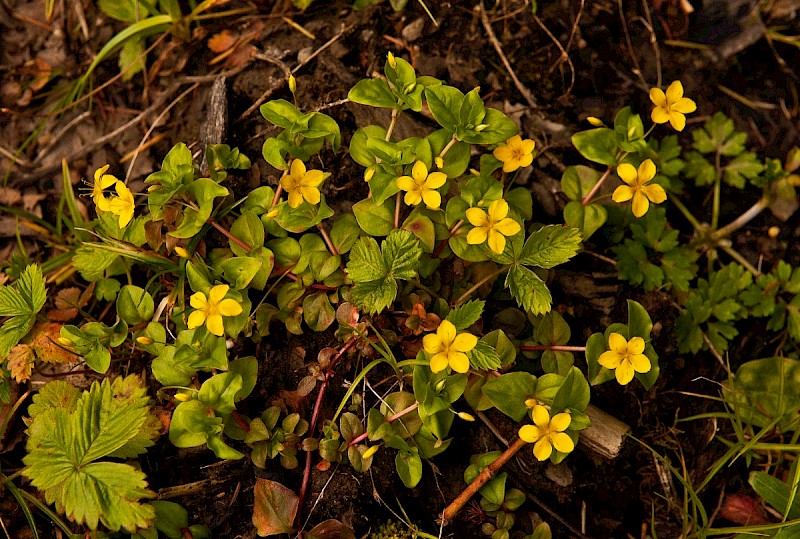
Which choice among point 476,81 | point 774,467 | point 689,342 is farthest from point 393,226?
point 774,467

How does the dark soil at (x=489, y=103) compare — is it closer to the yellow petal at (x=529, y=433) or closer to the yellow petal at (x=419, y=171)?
the yellow petal at (x=529, y=433)

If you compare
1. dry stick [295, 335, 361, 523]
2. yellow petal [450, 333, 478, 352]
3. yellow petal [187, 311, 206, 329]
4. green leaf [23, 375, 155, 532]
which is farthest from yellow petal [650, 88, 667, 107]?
green leaf [23, 375, 155, 532]

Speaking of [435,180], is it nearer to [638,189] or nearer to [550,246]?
[550,246]

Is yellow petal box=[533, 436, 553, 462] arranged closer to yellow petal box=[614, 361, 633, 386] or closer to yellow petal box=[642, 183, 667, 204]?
yellow petal box=[614, 361, 633, 386]

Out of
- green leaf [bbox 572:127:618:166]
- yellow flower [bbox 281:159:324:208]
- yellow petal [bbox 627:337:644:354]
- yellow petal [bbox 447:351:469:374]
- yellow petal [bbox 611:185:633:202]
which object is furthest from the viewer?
green leaf [bbox 572:127:618:166]

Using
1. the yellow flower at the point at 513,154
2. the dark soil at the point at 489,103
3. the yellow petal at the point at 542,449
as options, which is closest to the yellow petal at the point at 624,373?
the yellow petal at the point at 542,449

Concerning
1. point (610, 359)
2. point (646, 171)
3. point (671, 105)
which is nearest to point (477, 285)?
point (610, 359)
